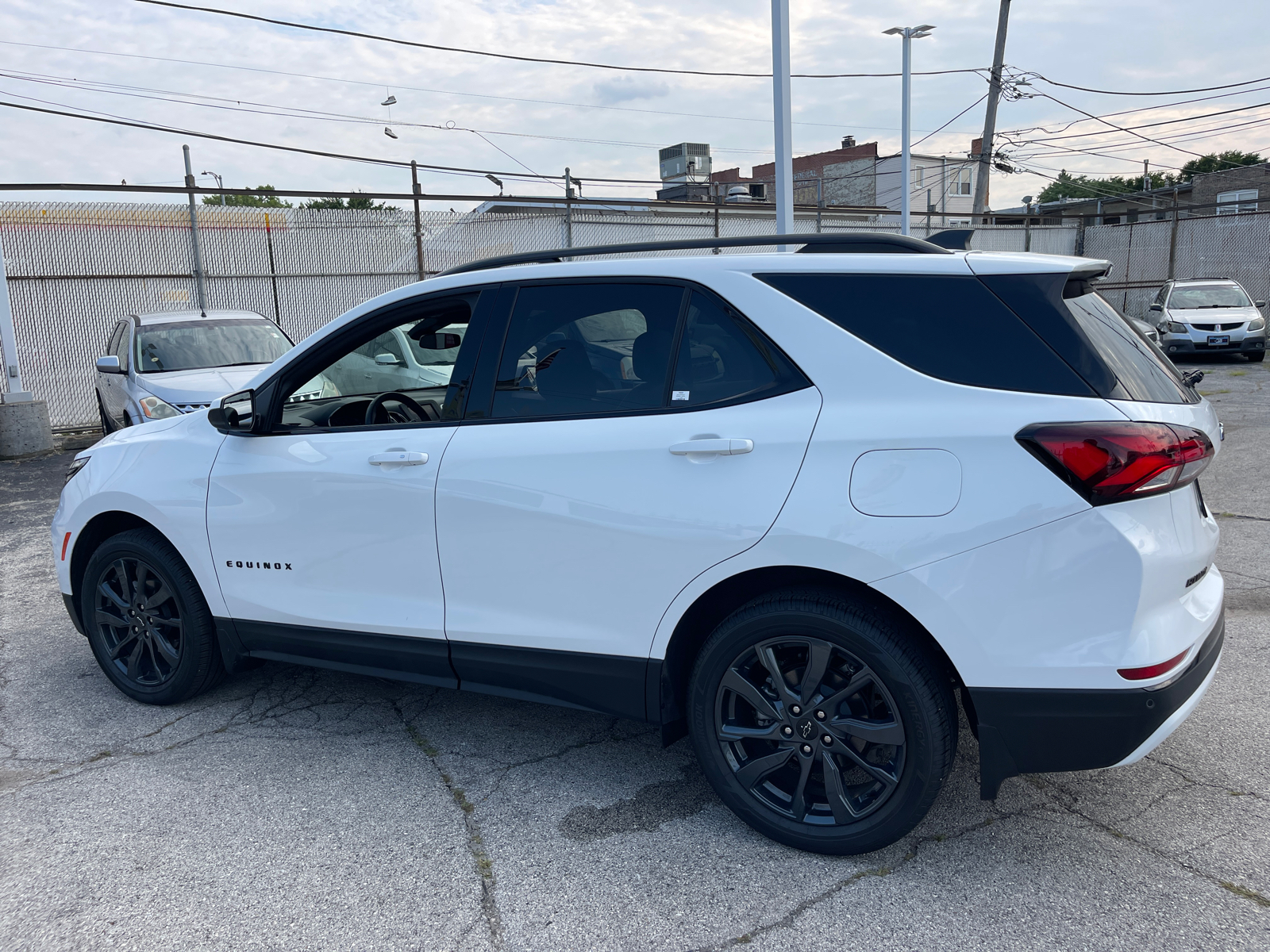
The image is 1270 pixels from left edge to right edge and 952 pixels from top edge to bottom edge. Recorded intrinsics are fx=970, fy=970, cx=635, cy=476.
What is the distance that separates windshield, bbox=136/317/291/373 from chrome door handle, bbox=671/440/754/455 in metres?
8.10

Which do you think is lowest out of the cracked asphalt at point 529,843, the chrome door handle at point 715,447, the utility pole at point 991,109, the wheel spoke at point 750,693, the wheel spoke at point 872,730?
the cracked asphalt at point 529,843

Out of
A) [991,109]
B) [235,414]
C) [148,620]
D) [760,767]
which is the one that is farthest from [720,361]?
[991,109]

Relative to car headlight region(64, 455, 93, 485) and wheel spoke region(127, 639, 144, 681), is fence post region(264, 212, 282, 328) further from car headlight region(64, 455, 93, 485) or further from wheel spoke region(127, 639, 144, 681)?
wheel spoke region(127, 639, 144, 681)

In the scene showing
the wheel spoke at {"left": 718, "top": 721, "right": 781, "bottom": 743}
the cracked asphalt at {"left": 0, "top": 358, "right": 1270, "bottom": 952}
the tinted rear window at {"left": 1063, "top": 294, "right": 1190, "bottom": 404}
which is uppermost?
the tinted rear window at {"left": 1063, "top": 294, "right": 1190, "bottom": 404}

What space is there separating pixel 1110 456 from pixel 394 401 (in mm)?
2744

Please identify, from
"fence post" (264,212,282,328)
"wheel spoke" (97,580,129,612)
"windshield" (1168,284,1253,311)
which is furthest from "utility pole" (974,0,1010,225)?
"wheel spoke" (97,580,129,612)

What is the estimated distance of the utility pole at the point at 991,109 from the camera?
88.4ft

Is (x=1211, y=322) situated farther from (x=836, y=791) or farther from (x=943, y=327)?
(x=836, y=791)

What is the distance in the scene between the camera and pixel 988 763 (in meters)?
2.70

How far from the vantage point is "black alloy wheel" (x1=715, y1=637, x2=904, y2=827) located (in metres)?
2.81

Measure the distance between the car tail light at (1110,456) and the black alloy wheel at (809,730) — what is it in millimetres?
771

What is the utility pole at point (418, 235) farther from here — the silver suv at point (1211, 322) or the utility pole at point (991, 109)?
the utility pole at point (991, 109)

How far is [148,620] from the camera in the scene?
4.21m

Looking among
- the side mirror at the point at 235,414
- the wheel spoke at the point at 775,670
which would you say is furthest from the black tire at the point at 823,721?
the side mirror at the point at 235,414
